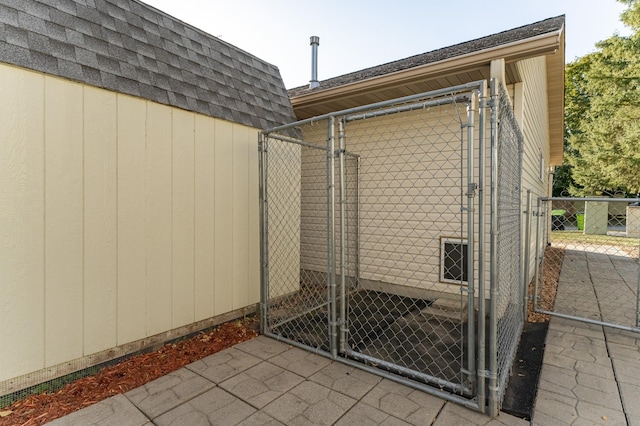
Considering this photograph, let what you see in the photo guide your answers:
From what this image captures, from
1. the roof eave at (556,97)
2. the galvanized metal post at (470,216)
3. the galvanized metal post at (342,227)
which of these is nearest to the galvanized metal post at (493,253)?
the galvanized metal post at (470,216)

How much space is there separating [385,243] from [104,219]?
3.25m

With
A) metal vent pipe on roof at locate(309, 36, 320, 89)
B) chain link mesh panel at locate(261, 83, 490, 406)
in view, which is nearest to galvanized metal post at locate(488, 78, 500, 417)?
chain link mesh panel at locate(261, 83, 490, 406)

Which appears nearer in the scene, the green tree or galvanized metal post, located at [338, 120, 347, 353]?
galvanized metal post, located at [338, 120, 347, 353]

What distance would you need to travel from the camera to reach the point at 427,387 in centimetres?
206

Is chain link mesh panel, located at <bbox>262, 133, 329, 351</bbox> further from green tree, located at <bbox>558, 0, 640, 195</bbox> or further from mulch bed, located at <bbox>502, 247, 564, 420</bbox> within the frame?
green tree, located at <bbox>558, 0, 640, 195</bbox>

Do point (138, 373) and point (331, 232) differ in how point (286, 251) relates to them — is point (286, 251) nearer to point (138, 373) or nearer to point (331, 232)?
point (331, 232)

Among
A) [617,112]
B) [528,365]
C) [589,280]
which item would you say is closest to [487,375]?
[528,365]

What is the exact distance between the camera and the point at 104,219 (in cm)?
227

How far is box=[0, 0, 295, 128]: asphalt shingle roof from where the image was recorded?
6.55 ft

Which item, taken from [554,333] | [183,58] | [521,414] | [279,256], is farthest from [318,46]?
[521,414]

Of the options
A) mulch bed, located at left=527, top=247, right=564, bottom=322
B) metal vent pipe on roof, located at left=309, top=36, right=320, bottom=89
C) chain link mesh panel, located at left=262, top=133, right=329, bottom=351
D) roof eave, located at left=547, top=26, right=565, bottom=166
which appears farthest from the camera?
metal vent pipe on roof, located at left=309, top=36, right=320, bottom=89

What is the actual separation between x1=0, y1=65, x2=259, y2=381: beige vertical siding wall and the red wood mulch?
18 cm

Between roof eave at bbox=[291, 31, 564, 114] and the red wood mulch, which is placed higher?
roof eave at bbox=[291, 31, 564, 114]

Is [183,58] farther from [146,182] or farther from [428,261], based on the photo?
[428,261]
